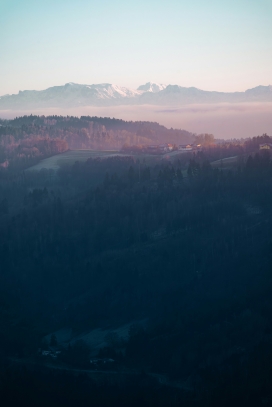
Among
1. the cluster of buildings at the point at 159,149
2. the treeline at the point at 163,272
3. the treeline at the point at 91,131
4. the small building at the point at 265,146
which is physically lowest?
the treeline at the point at 163,272

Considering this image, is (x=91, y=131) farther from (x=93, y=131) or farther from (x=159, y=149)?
(x=159, y=149)

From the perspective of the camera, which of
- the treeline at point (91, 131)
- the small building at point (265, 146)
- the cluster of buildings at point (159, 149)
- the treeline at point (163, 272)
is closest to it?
the treeline at point (163, 272)

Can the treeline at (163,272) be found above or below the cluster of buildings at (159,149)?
below

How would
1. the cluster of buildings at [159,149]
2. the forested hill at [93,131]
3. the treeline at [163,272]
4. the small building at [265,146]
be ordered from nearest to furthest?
the treeline at [163,272] → the small building at [265,146] → the cluster of buildings at [159,149] → the forested hill at [93,131]

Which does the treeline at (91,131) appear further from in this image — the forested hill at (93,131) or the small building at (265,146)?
the small building at (265,146)

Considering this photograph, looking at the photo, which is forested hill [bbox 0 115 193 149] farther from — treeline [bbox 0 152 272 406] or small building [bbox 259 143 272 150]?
treeline [bbox 0 152 272 406]

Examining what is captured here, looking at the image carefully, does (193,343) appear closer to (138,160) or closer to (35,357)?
(35,357)

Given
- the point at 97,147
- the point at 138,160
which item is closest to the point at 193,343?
the point at 138,160

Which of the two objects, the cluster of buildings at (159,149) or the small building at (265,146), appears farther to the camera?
the cluster of buildings at (159,149)

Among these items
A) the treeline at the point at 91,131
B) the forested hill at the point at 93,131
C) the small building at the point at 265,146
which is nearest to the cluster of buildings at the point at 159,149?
the treeline at the point at 91,131

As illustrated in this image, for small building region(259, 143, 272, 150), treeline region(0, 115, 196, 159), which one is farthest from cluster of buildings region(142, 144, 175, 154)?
small building region(259, 143, 272, 150)

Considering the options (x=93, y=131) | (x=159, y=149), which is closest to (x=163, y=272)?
(x=159, y=149)
